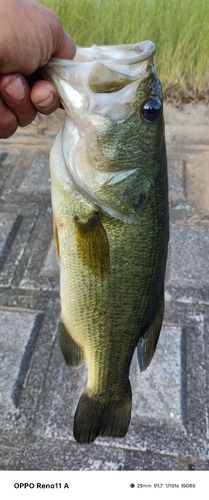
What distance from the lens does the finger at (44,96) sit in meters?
1.21

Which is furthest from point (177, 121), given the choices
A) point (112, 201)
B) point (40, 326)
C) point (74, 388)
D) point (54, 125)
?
point (112, 201)

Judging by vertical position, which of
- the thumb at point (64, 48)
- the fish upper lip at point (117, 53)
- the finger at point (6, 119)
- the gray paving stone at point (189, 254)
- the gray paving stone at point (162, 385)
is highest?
the fish upper lip at point (117, 53)

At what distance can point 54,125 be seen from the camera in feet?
12.8

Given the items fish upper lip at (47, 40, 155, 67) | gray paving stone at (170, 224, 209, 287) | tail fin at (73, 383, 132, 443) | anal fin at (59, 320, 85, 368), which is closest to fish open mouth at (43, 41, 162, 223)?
fish upper lip at (47, 40, 155, 67)

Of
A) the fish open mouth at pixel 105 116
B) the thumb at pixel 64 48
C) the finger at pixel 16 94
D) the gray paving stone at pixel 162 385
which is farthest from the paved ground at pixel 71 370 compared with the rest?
the thumb at pixel 64 48

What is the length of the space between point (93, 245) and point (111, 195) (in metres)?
0.15

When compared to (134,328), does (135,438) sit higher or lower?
lower

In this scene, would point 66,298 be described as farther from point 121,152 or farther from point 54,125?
point 54,125

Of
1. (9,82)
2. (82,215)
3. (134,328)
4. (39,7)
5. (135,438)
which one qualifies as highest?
(39,7)

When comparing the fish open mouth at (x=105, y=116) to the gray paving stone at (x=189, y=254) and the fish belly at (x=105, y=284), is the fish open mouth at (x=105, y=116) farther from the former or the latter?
the gray paving stone at (x=189, y=254)

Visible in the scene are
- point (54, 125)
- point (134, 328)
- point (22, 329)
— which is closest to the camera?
point (134, 328)

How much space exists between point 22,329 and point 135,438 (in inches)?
30.9

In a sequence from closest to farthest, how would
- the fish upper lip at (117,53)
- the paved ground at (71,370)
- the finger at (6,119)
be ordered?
the fish upper lip at (117,53) → the finger at (6,119) → the paved ground at (71,370)

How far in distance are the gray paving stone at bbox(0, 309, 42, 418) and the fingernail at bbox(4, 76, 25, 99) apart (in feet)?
4.34
